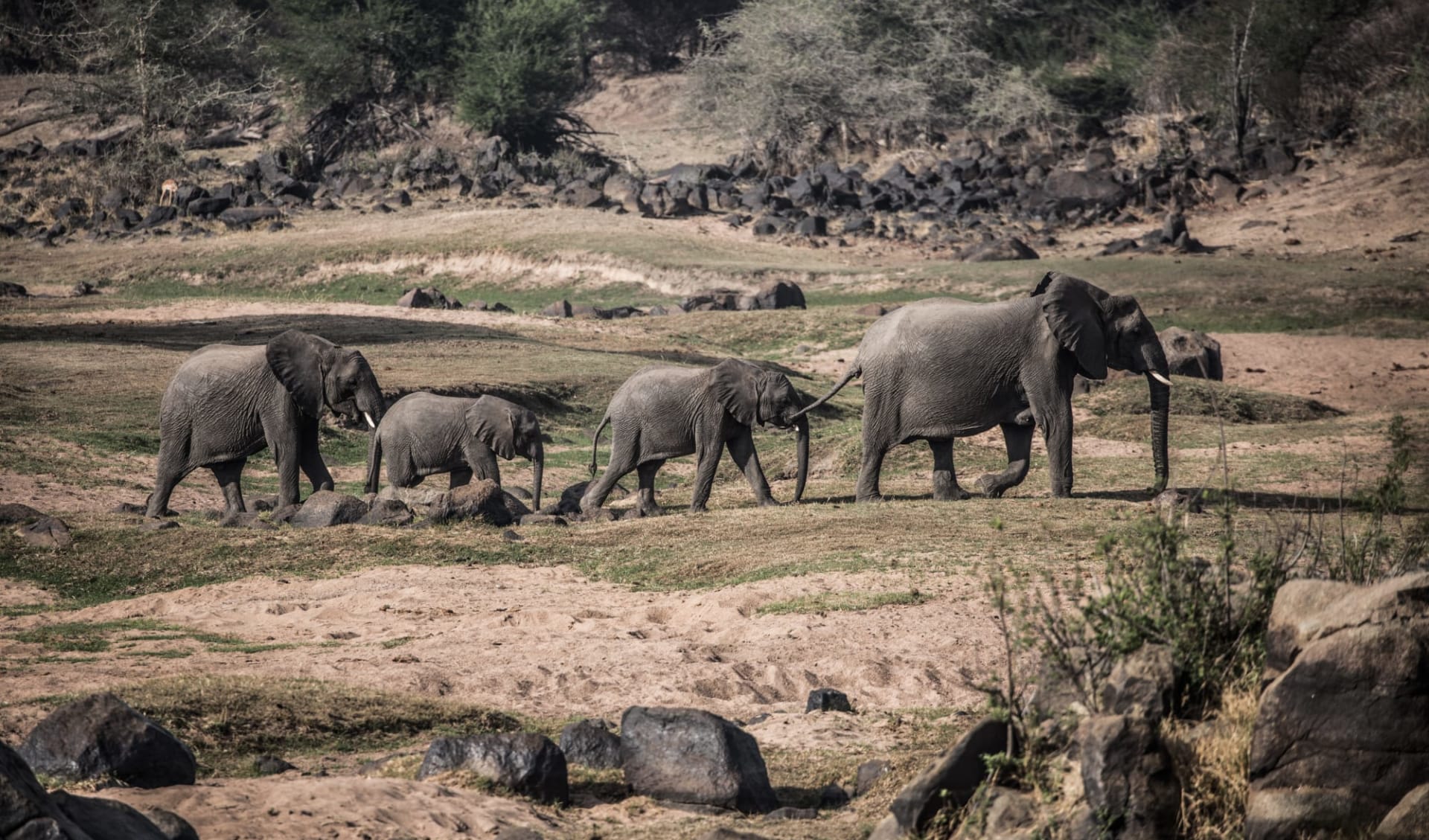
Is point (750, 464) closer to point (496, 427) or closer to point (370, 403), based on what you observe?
point (496, 427)

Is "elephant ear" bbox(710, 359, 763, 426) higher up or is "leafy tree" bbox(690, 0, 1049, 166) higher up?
"leafy tree" bbox(690, 0, 1049, 166)

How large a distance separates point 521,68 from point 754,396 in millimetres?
43942

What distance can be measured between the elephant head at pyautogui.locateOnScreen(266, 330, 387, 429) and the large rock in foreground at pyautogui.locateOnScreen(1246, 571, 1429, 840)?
12847 mm

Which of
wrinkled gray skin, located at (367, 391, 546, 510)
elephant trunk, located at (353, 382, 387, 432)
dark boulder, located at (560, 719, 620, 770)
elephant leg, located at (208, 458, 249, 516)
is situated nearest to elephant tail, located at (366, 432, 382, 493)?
wrinkled gray skin, located at (367, 391, 546, 510)

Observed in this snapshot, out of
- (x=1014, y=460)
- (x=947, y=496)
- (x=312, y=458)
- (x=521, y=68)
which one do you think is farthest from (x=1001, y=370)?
(x=521, y=68)

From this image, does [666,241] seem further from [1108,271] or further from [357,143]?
[357,143]

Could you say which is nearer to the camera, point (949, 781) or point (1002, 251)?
point (949, 781)

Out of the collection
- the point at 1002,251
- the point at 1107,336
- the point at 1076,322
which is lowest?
the point at 1002,251

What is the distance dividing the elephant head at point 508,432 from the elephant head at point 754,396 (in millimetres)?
2359

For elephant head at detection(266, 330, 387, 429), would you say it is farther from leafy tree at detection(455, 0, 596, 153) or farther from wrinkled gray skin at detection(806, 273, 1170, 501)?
leafy tree at detection(455, 0, 596, 153)

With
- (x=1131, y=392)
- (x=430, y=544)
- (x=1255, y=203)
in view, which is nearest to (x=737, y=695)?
(x=430, y=544)

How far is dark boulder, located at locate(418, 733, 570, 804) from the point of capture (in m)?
8.38

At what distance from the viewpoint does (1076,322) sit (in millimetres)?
17250

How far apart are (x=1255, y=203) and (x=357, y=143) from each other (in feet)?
110
